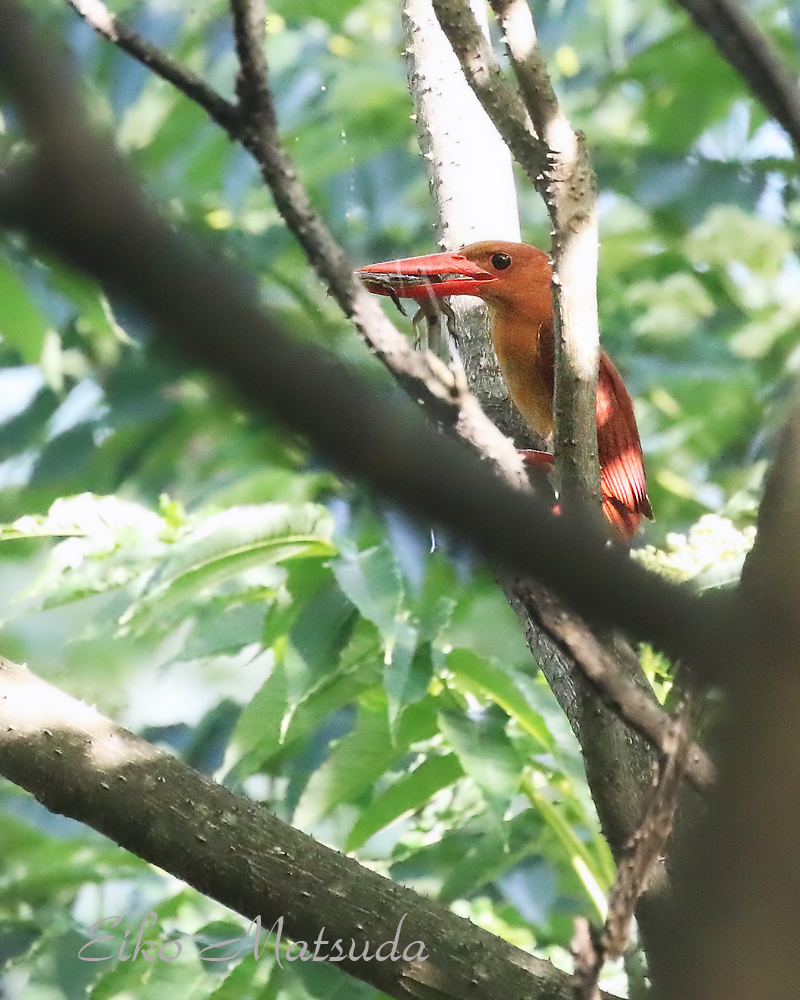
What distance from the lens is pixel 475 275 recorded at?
7.97ft

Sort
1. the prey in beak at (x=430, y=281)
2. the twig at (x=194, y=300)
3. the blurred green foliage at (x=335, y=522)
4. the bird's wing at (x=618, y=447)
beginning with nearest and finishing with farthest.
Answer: the twig at (x=194, y=300) → the blurred green foliage at (x=335, y=522) → the prey in beak at (x=430, y=281) → the bird's wing at (x=618, y=447)

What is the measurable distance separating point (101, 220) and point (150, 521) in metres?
1.77

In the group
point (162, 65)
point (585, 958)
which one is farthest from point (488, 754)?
point (162, 65)

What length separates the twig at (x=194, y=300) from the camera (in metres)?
0.40

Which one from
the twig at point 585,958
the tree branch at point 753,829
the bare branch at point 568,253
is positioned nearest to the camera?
the tree branch at point 753,829

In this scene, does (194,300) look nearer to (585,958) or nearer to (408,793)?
(585,958)

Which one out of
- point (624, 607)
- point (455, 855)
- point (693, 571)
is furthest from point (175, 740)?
point (624, 607)

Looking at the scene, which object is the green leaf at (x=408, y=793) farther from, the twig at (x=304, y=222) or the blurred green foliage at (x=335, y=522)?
the twig at (x=304, y=222)

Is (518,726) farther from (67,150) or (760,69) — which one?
(67,150)

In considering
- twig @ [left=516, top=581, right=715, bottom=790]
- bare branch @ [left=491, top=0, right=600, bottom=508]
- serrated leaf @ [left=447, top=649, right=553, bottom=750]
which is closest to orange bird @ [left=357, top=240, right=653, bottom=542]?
serrated leaf @ [left=447, top=649, right=553, bottom=750]

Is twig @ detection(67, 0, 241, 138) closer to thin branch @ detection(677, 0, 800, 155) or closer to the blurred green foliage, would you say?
the blurred green foliage

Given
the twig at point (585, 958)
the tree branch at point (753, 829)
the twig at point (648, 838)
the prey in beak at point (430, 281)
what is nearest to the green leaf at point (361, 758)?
the prey in beak at point (430, 281)

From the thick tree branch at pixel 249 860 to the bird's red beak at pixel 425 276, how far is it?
1080 mm

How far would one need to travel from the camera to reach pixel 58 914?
7.47 feet
